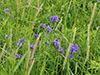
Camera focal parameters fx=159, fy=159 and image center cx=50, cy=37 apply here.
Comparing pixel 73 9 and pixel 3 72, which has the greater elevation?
pixel 73 9

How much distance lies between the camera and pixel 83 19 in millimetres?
2158

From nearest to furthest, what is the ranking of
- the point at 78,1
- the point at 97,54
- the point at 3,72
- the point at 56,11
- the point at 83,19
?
the point at 3,72 < the point at 97,54 < the point at 83,19 < the point at 56,11 < the point at 78,1

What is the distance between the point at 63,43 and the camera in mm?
1691

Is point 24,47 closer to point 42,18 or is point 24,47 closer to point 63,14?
point 42,18

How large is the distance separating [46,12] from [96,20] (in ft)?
2.39

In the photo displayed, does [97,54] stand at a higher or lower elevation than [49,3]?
lower

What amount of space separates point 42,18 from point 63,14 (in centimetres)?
34

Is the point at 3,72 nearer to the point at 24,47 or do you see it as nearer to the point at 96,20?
the point at 24,47

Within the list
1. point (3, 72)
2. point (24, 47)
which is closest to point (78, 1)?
point (24, 47)

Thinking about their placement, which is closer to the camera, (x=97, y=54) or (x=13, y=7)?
(x=97, y=54)

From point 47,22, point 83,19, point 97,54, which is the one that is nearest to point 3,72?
point 97,54

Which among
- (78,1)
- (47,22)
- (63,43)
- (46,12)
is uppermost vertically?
(78,1)

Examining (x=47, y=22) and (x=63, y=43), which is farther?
(x=47, y=22)

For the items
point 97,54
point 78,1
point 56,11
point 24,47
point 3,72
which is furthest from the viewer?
point 78,1
